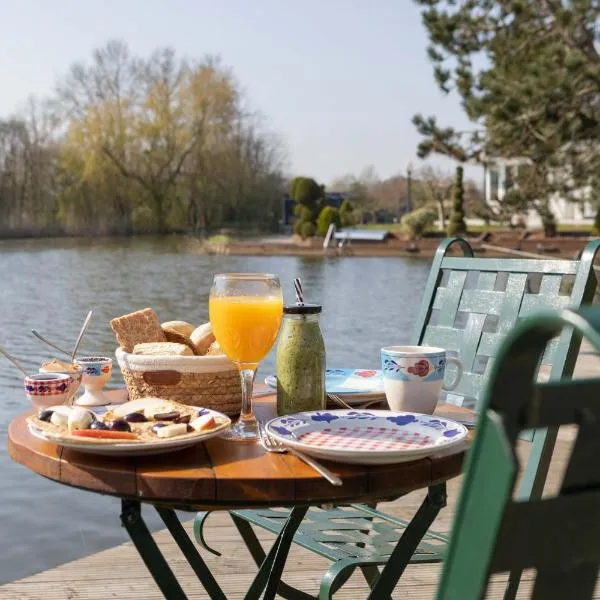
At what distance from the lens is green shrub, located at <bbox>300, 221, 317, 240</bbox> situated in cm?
3478

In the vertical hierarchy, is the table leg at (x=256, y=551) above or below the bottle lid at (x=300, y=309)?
below

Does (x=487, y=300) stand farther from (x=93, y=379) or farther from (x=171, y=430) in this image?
(x=171, y=430)

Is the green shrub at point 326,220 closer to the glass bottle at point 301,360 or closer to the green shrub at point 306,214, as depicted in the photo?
the green shrub at point 306,214

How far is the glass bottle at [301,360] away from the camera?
5.12 ft

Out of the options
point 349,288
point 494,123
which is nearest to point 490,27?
point 494,123

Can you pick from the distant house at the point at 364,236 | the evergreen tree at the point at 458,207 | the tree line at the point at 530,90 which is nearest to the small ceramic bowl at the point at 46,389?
the tree line at the point at 530,90

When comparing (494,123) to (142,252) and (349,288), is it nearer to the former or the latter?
(349,288)

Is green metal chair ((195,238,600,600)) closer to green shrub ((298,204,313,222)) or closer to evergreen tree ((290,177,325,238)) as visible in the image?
green shrub ((298,204,313,222))

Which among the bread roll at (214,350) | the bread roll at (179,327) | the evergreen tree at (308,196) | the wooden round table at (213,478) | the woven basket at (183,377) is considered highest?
the evergreen tree at (308,196)

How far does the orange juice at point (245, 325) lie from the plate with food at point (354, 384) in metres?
0.26

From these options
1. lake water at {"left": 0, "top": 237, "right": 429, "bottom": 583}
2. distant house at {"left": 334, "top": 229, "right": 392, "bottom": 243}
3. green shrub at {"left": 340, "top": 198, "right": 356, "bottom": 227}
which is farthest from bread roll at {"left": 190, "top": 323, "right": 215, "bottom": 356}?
green shrub at {"left": 340, "top": 198, "right": 356, "bottom": 227}

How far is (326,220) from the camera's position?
33.8m

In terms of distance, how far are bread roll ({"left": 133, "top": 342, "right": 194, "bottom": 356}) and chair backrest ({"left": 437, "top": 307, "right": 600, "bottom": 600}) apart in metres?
1.00

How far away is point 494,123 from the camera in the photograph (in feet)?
53.3
